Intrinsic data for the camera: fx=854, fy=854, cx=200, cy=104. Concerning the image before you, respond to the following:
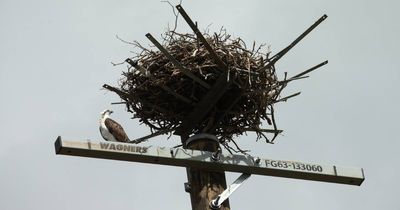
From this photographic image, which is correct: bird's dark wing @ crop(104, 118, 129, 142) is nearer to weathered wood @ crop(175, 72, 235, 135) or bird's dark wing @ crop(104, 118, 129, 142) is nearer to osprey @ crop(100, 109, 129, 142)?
osprey @ crop(100, 109, 129, 142)

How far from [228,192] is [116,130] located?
9.55ft

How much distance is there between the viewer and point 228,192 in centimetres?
607

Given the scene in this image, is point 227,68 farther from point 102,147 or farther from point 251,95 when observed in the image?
point 102,147

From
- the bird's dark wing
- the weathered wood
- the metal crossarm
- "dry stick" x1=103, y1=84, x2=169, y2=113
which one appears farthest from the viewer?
the bird's dark wing

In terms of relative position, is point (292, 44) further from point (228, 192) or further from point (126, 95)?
point (126, 95)

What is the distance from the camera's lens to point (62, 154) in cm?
562

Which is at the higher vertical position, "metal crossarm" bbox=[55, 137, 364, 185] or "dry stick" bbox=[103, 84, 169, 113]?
"dry stick" bbox=[103, 84, 169, 113]

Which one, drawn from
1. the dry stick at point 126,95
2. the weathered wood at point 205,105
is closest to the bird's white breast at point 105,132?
the dry stick at point 126,95

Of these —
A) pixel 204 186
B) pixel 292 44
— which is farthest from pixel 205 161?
pixel 292 44

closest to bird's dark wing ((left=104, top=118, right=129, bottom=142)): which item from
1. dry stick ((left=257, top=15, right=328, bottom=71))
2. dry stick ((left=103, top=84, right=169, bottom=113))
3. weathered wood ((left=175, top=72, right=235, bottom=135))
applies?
dry stick ((left=103, top=84, right=169, bottom=113))

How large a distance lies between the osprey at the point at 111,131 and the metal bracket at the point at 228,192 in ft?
8.59

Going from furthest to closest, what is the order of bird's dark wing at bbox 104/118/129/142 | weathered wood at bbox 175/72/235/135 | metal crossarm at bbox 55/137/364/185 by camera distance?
bird's dark wing at bbox 104/118/129/142 → weathered wood at bbox 175/72/235/135 → metal crossarm at bbox 55/137/364/185

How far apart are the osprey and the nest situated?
2.88ft

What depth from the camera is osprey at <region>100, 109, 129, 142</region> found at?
342 inches
